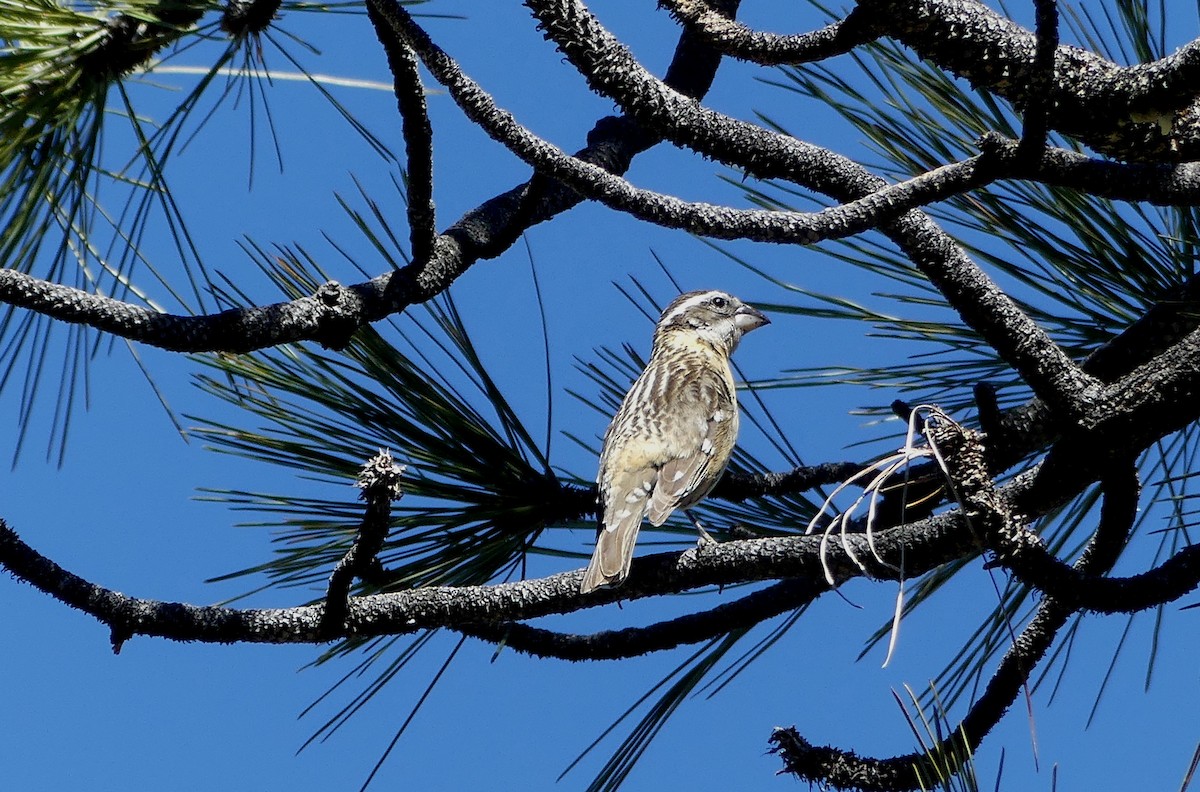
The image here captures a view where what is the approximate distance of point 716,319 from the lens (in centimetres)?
541

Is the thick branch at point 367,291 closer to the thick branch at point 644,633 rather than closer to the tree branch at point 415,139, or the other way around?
the tree branch at point 415,139

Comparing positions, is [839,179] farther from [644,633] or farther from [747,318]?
[747,318]

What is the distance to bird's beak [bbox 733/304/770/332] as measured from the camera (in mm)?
5414

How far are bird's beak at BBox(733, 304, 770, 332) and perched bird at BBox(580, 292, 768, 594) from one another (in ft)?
0.96

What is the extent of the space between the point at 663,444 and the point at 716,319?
5.10ft

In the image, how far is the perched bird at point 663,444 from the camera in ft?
10.7

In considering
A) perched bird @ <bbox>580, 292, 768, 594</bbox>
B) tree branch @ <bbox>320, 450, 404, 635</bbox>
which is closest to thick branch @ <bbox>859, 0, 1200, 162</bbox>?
tree branch @ <bbox>320, 450, 404, 635</bbox>

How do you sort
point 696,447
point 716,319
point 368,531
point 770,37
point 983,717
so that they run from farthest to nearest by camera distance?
point 716,319 → point 696,447 → point 983,717 → point 770,37 → point 368,531

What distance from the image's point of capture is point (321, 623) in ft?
7.68

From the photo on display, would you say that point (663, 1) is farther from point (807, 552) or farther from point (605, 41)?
point (807, 552)

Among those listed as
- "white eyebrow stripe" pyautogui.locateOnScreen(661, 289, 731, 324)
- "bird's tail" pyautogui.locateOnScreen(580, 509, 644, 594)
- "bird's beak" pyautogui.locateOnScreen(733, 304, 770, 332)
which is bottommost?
"bird's tail" pyautogui.locateOnScreen(580, 509, 644, 594)

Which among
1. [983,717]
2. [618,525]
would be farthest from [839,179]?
[618,525]

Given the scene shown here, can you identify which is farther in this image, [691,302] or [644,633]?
[691,302]

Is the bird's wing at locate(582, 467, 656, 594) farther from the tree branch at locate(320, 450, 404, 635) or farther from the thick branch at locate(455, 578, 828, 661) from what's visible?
the tree branch at locate(320, 450, 404, 635)
